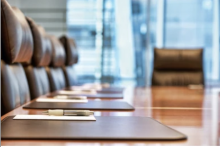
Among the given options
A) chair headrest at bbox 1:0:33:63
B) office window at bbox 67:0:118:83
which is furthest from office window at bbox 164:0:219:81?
chair headrest at bbox 1:0:33:63

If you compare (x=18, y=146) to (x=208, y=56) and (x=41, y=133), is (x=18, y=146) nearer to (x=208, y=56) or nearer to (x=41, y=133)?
(x=41, y=133)

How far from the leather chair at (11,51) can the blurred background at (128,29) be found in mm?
3956

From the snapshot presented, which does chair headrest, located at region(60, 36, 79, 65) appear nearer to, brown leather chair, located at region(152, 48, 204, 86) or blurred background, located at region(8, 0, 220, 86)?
brown leather chair, located at region(152, 48, 204, 86)

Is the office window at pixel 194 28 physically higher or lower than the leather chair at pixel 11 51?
higher

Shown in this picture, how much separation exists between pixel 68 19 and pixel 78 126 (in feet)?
16.5

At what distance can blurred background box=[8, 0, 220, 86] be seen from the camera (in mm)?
5469

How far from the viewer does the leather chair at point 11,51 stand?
1.27 metres

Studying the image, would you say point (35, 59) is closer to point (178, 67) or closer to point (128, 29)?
point (178, 67)

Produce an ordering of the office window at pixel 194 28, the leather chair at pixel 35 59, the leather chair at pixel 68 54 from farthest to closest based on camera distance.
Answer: the office window at pixel 194 28 → the leather chair at pixel 68 54 → the leather chair at pixel 35 59

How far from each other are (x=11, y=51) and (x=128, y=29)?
4287 millimetres

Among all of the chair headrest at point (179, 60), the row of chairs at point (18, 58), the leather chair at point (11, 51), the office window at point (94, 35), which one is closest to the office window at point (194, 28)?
the office window at point (94, 35)

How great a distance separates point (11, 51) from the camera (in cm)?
133

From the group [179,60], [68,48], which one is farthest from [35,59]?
[179,60]

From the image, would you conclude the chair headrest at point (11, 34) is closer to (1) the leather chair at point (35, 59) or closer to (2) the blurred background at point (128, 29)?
(1) the leather chair at point (35, 59)
